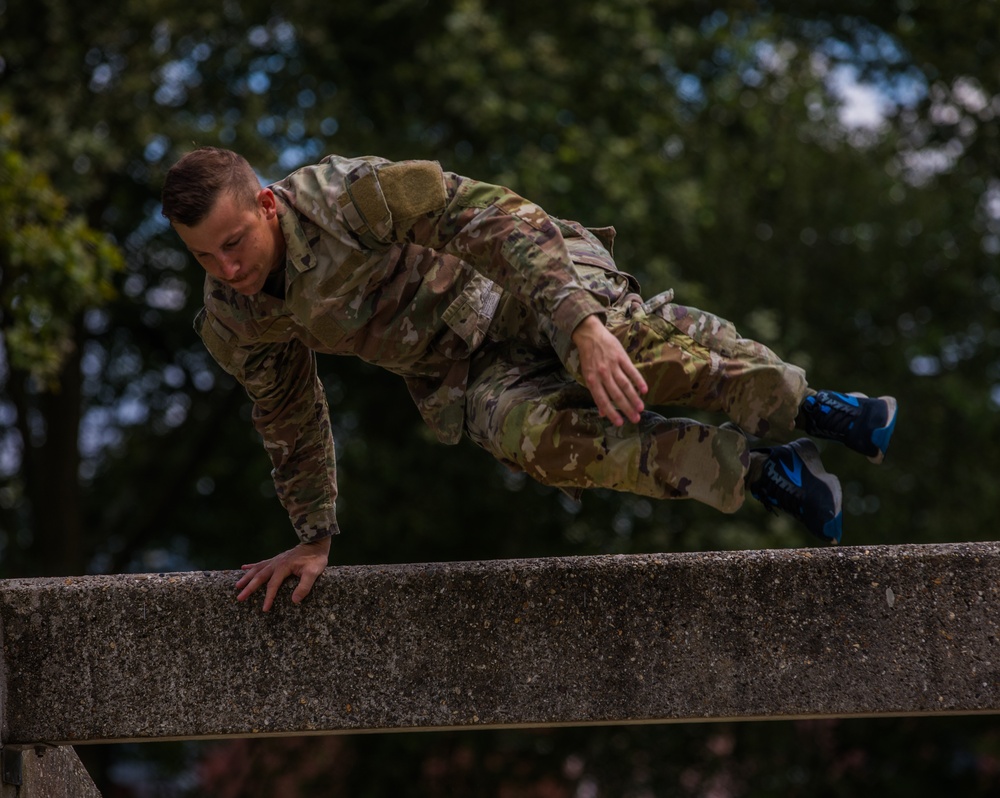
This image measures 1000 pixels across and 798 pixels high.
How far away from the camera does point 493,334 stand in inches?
133

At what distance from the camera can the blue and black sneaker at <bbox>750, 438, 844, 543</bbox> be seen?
3.01 meters

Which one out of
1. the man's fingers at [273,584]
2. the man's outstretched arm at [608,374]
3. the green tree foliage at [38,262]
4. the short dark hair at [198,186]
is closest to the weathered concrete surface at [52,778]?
the man's fingers at [273,584]

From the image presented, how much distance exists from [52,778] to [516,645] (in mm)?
1414

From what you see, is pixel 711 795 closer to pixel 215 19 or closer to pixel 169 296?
pixel 169 296

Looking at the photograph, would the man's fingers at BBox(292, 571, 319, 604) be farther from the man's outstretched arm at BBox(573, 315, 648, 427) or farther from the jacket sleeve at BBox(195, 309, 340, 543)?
the man's outstretched arm at BBox(573, 315, 648, 427)

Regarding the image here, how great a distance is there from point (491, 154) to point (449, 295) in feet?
21.6

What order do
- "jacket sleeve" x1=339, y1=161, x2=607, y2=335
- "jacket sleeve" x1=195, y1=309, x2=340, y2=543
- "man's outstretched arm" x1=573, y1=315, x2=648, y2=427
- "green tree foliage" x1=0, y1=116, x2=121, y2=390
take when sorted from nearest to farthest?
"man's outstretched arm" x1=573, y1=315, x2=648, y2=427
"jacket sleeve" x1=339, y1=161, x2=607, y2=335
"jacket sleeve" x1=195, y1=309, x2=340, y2=543
"green tree foliage" x1=0, y1=116, x2=121, y2=390

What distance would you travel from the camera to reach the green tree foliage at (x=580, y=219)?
9594 millimetres

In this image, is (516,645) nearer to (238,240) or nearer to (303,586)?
(303,586)

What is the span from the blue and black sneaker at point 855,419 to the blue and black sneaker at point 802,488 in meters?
0.07

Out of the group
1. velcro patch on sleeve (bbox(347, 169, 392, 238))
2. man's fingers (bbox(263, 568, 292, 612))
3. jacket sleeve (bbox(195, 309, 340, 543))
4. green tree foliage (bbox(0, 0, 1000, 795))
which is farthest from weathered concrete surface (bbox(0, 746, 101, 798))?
green tree foliage (bbox(0, 0, 1000, 795))

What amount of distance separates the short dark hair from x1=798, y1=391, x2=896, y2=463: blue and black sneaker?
1529 mm

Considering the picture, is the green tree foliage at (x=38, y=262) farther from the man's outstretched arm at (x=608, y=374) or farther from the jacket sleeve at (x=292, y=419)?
the man's outstretched arm at (x=608, y=374)

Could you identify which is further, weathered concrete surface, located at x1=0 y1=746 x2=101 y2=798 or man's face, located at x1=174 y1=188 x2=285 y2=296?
weathered concrete surface, located at x1=0 y1=746 x2=101 y2=798
